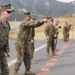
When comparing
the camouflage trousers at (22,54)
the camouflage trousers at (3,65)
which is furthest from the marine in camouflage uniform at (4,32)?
the camouflage trousers at (22,54)

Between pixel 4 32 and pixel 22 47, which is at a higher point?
pixel 4 32

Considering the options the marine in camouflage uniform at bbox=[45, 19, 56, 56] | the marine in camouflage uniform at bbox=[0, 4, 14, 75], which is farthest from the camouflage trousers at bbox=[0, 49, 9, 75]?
the marine in camouflage uniform at bbox=[45, 19, 56, 56]

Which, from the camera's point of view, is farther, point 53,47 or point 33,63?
point 53,47

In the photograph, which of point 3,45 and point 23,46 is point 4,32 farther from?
point 23,46

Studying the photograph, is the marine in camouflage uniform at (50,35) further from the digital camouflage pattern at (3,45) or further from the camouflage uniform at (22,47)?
the digital camouflage pattern at (3,45)

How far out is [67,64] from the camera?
50.9 feet

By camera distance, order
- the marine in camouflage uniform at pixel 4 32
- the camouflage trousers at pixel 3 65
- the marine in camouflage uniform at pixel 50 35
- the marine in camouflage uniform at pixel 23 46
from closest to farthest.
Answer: the marine in camouflage uniform at pixel 4 32 → the camouflage trousers at pixel 3 65 → the marine in camouflage uniform at pixel 23 46 → the marine in camouflage uniform at pixel 50 35

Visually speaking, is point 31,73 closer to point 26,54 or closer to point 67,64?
point 26,54

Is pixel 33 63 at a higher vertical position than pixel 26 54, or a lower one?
lower

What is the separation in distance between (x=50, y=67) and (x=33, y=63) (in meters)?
1.51

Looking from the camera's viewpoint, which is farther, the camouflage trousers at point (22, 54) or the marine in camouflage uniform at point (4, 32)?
the camouflage trousers at point (22, 54)

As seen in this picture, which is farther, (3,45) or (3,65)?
(3,65)

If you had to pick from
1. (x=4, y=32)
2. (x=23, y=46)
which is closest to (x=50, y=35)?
(x=23, y=46)

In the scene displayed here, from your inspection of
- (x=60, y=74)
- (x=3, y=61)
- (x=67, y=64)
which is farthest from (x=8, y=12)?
(x=67, y=64)
